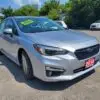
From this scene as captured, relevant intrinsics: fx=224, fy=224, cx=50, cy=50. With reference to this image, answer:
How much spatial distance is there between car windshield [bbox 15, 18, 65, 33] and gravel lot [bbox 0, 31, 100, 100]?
1262 millimetres

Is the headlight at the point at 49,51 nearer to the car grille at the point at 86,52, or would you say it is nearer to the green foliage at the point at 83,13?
the car grille at the point at 86,52

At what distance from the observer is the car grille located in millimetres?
4640

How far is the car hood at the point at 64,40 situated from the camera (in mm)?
4652

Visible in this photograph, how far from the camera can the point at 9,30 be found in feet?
19.9

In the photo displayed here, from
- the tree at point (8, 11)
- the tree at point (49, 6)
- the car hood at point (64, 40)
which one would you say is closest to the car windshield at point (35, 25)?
the car hood at point (64, 40)

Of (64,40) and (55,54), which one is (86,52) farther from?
(55,54)

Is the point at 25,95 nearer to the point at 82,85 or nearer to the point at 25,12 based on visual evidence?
the point at 82,85

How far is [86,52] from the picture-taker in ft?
15.8

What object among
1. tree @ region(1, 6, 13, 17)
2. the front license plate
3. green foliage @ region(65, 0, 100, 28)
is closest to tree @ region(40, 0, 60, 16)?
green foliage @ region(65, 0, 100, 28)

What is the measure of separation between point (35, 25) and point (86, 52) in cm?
193

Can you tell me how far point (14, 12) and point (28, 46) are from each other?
5576 centimetres

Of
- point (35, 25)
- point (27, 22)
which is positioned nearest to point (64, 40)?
point (35, 25)

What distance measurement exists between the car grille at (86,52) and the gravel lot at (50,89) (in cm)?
63

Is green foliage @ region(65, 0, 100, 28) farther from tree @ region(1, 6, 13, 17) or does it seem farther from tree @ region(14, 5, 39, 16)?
tree @ region(1, 6, 13, 17)
